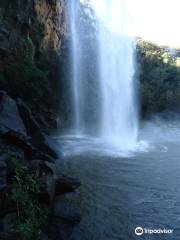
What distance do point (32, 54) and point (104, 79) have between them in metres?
8.68

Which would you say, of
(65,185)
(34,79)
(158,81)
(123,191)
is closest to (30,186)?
(65,185)

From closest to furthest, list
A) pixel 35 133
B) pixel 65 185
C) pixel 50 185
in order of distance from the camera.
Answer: pixel 50 185 < pixel 65 185 < pixel 35 133

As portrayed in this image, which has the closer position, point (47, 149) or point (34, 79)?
point (47, 149)

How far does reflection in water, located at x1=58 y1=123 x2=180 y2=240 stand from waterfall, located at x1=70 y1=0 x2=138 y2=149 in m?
7.53

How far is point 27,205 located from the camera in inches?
285

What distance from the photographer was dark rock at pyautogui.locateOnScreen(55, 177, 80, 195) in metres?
8.77

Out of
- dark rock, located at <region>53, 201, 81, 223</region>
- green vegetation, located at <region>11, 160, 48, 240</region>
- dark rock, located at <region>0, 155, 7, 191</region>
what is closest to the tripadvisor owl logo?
dark rock, located at <region>53, 201, 81, 223</region>

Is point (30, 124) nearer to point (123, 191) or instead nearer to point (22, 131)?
point (22, 131)

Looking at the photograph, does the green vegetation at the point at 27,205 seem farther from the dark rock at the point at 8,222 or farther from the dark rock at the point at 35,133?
the dark rock at the point at 35,133

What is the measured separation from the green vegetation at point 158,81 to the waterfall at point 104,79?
9.30ft

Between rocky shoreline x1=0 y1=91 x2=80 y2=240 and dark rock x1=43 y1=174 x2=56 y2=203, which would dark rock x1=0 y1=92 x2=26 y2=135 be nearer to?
rocky shoreline x1=0 y1=91 x2=80 y2=240

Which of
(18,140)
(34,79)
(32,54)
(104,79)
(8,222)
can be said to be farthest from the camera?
(104,79)

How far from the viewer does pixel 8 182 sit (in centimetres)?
786

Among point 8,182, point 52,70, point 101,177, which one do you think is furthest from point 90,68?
point 8,182
